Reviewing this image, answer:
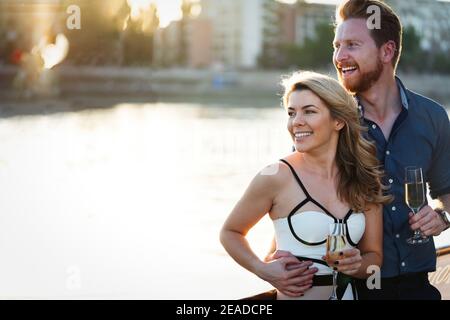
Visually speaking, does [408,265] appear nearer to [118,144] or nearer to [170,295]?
[170,295]

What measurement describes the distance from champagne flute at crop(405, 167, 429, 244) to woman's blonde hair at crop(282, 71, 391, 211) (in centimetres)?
6

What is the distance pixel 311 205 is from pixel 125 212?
7.31m

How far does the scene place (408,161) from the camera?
2.21 m

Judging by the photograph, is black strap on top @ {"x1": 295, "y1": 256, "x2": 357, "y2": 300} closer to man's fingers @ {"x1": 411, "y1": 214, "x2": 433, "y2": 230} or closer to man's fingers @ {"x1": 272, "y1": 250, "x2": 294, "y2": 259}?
man's fingers @ {"x1": 272, "y1": 250, "x2": 294, "y2": 259}

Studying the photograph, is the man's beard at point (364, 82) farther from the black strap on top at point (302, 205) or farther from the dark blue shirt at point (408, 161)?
the black strap on top at point (302, 205)

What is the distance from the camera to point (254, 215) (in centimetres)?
200

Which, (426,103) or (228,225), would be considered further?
(426,103)

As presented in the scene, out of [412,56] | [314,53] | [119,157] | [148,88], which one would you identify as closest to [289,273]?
[119,157]

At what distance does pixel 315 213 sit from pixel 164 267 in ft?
13.9

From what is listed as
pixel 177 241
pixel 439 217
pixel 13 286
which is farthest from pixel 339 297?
pixel 177 241

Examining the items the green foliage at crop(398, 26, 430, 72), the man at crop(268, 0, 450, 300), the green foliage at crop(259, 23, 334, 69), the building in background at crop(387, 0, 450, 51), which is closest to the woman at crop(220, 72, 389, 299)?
the man at crop(268, 0, 450, 300)

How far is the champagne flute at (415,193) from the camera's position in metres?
2.11

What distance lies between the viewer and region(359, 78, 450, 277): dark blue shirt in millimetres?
2176

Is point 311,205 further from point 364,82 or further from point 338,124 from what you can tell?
point 364,82
